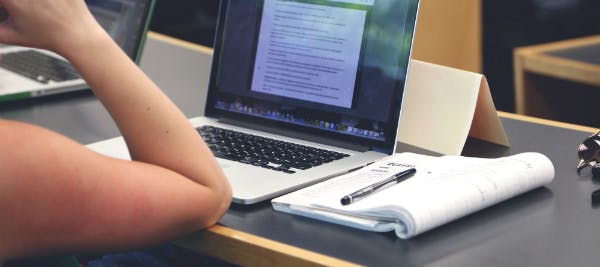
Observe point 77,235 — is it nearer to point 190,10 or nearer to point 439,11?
point 439,11

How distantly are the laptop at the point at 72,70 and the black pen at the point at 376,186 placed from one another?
32.2 inches

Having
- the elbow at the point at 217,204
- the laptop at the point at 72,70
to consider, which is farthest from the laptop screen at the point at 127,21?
the elbow at the point at 217,204

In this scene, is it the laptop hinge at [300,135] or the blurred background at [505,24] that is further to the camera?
the blurred background at [505,24]

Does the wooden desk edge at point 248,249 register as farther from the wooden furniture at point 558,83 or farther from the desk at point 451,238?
the wooden furniture at point 558,83

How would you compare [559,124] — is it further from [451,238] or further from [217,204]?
[217,204]

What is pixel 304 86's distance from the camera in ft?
4.80

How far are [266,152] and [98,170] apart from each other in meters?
0.47

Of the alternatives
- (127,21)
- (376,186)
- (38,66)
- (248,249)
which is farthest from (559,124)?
(38,66)

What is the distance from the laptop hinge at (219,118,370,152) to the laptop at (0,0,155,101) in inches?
15.2

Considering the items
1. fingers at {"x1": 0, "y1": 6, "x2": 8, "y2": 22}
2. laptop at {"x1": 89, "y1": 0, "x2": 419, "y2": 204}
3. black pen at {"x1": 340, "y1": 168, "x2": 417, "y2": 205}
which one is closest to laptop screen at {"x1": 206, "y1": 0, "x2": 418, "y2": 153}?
laptop at {"x1": 89, "y1": 0, "x2": 419, "y2": 204}

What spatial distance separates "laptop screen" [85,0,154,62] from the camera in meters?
1.84

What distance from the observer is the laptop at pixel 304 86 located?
1.36m

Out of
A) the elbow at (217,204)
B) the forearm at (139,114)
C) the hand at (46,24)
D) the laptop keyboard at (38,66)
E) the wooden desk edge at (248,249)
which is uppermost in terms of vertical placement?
the hand at (46,24)

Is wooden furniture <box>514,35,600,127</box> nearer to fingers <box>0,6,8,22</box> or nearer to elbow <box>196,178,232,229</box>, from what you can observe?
elbow <box>196,178,232,229</box>
